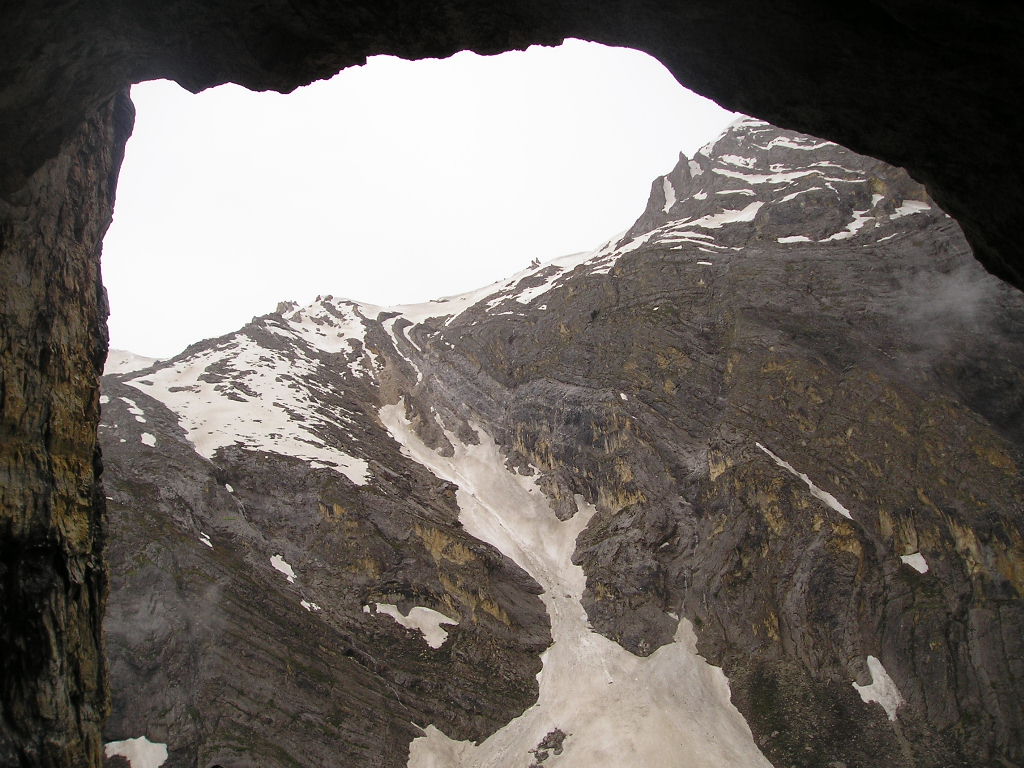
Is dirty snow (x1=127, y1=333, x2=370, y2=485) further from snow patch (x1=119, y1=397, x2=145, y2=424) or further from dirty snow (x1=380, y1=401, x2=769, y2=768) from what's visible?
dirty snow (x1=380, y1=401, x2=769, y2=768)

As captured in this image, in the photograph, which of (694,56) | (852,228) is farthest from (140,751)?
(852,228)

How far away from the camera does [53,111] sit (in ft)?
29.3

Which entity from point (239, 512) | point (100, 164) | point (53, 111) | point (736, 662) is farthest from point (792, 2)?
point (239, 512)

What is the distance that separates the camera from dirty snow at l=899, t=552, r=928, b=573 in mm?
29703

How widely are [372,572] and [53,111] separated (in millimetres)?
30815

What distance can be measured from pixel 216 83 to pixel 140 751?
2652cm

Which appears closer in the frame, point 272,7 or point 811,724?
point 272,7

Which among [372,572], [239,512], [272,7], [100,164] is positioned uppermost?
[272,7]

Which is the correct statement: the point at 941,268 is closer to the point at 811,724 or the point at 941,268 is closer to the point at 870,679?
the point at 870,679

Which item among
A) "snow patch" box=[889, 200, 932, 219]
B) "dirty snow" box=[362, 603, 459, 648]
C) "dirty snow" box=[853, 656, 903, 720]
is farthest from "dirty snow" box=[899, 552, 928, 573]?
"snow patch" box=[889, 200, 932, 219]

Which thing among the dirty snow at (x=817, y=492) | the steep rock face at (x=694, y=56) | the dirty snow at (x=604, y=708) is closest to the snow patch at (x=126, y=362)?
the dirty snow at (x=604, y=708)

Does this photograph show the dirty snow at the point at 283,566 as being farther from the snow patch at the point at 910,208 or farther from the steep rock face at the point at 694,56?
the snow patch at the point at 910,208

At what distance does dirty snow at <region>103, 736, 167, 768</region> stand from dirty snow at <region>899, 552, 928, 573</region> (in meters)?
34.4

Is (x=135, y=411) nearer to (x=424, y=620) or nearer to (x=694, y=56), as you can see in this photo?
(x=424, y=620)
